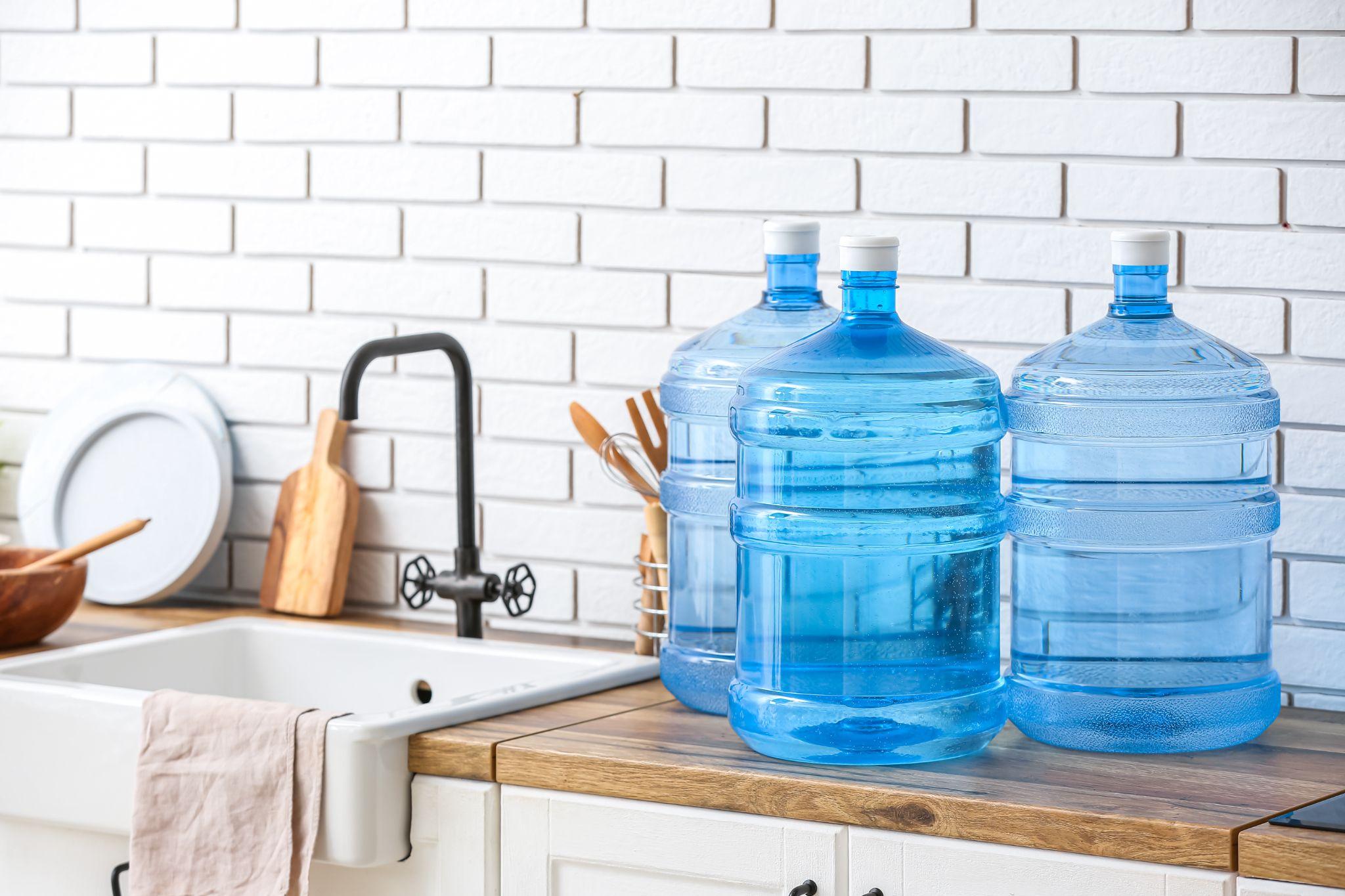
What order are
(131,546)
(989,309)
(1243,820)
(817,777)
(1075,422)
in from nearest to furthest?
1. (1243,820)
2. (817,777)
3. (1075,422)
4. (989,309)
5. (131,546)

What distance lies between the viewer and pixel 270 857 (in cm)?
168

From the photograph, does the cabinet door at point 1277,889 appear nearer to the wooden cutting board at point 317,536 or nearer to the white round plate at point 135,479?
the wooden cutting board at point 317,536

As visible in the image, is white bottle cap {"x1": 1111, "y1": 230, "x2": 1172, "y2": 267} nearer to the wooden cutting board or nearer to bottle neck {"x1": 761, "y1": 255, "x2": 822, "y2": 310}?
bottle neck {"x1": 761, "y1": 255, "x2": 822, "y2": 310}

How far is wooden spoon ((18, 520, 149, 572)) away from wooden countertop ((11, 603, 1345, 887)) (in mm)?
731

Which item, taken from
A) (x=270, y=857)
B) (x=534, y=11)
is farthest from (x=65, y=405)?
(x=270, y=857)

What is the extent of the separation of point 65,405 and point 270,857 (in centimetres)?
114

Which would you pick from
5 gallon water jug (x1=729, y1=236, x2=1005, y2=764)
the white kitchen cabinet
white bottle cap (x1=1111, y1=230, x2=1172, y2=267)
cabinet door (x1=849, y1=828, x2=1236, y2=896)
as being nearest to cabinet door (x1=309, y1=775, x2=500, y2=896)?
the white kitchen cabinet

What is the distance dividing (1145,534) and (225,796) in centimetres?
96

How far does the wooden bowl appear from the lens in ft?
6.91

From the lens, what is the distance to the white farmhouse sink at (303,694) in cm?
166

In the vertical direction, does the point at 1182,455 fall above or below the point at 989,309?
below

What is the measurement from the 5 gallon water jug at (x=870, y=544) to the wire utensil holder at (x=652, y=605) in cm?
38

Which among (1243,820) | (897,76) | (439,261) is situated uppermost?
(897,76)

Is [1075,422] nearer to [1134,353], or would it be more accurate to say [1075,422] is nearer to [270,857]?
[1134,353]
